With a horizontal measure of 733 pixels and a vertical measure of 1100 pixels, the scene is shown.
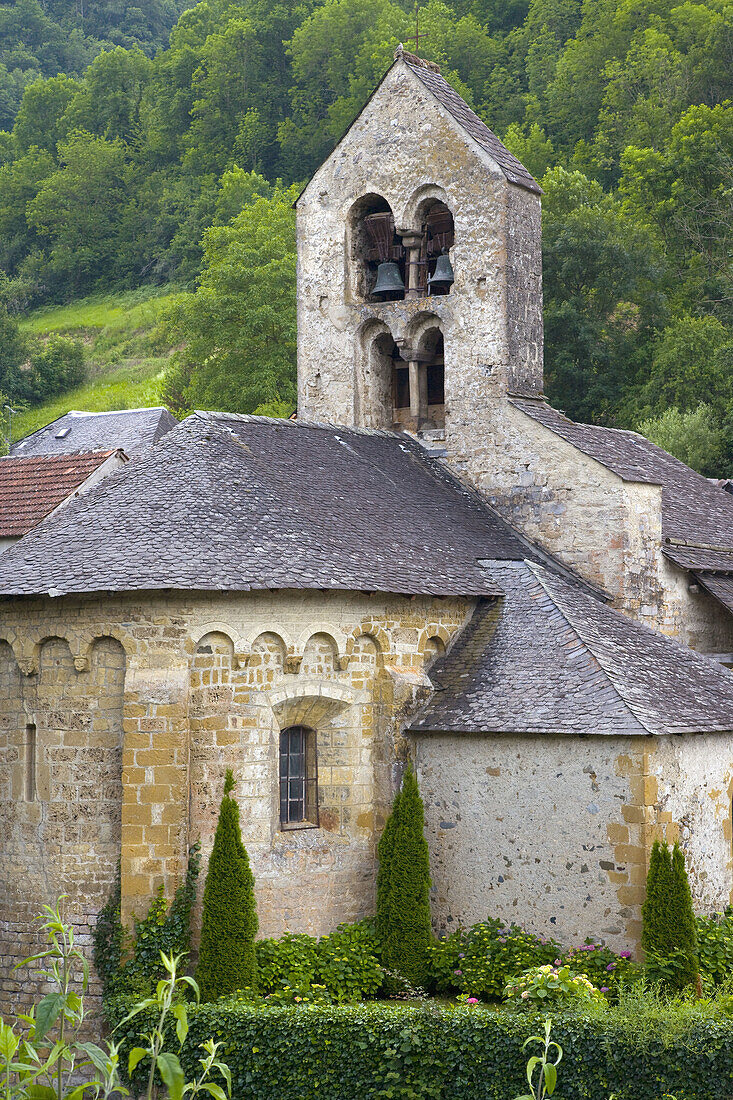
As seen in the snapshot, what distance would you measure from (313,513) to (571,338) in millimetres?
27840

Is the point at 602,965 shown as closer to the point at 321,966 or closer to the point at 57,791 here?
the point at 321,966

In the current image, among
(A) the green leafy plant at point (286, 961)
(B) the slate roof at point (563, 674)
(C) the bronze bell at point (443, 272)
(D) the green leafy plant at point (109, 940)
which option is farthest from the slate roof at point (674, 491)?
(D) the green leafy plant at point (109, 940)

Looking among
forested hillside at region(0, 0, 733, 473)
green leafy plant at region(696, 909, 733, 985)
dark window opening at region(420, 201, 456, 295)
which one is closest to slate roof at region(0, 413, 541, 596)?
dark window opening at region(420, 201, 456, 295)

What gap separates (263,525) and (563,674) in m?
4.30

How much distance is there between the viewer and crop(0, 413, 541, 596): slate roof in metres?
15.8

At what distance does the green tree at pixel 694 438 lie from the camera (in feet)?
127

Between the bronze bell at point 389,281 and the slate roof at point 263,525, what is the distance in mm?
3129

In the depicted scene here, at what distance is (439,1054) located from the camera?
13203 millimetres

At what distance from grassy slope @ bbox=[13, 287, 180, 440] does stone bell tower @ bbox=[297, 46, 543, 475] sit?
3270cm

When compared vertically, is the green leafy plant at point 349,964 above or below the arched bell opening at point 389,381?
below

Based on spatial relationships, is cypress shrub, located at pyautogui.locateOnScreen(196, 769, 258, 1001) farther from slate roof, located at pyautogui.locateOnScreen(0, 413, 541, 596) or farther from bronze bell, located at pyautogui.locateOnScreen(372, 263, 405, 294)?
bronze bell, located at pyautogui.locateOnScreen(372, 263, 405, 294)

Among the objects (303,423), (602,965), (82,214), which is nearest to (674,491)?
(303,423)

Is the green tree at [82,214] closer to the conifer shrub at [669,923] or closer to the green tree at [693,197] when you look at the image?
the green tree at [693,197]

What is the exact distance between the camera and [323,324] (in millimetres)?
23672
